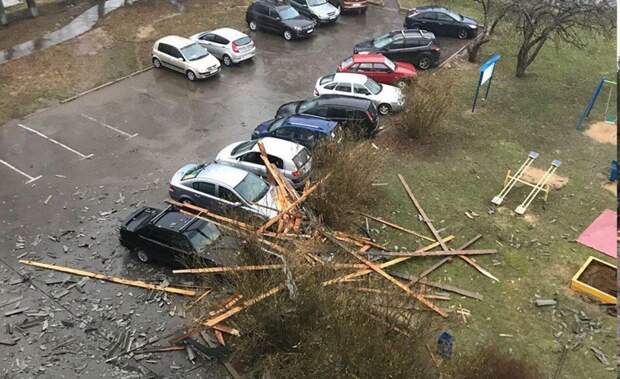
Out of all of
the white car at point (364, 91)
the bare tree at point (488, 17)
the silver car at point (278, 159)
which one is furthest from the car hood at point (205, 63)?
the bare tree at point (488, 17)

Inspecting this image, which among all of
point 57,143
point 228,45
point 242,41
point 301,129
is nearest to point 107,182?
point 57,143

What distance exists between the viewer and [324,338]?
8398mm

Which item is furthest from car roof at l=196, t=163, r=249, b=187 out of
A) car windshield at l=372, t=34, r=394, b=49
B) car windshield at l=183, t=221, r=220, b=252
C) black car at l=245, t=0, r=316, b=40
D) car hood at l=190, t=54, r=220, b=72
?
black car at l=245, t=0, r=316, b=40

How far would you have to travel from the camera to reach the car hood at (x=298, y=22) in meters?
26.3

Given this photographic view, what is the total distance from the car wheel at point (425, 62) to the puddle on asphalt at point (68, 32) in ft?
52.5

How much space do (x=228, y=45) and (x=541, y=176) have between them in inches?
544

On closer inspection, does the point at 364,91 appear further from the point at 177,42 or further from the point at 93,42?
the point at 93,42

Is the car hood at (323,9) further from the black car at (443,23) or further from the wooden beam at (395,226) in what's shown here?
the wooden beam at (395,226)

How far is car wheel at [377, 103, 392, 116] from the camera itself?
20.2 meters

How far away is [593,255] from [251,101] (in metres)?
13.0

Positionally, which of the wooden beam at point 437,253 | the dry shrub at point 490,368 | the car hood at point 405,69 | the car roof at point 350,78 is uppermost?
the dry shrub at point 490,368

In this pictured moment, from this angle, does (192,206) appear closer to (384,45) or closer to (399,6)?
(384,45)

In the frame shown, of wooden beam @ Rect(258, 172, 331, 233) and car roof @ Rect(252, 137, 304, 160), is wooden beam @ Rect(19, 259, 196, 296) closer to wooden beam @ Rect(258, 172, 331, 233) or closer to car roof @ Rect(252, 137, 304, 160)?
wooden beam @ Rect(258, 172, 331, 233)

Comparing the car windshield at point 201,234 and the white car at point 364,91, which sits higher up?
the car windshield at point 201,234
